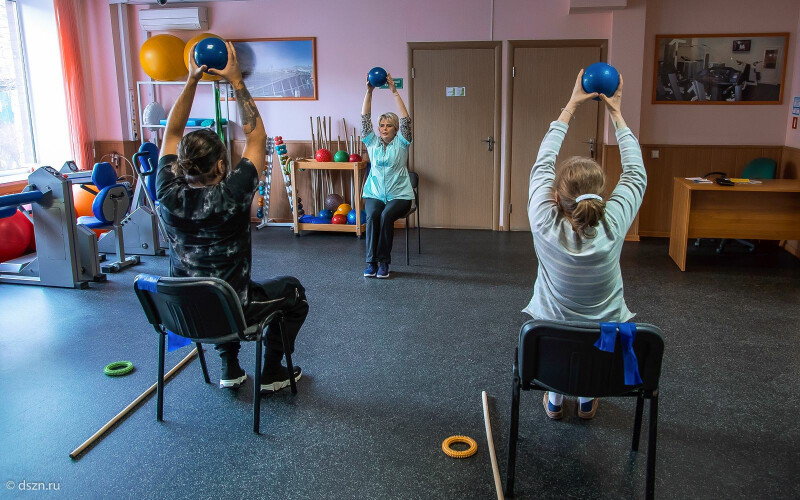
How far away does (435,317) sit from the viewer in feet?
13.9

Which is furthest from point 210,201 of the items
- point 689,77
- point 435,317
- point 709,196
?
point 689,77

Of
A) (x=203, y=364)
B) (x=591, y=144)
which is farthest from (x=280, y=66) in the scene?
(x=203, y=364)

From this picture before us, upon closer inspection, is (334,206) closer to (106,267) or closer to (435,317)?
(106,267)

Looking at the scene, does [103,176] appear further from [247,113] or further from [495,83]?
[495,83]

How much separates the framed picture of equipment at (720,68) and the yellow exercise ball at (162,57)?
496 cm

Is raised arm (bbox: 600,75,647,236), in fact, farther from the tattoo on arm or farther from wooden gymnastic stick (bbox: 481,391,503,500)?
the tattoo on arm

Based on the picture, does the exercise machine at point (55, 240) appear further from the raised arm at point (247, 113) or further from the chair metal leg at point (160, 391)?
the raised arm at point (247, 113)

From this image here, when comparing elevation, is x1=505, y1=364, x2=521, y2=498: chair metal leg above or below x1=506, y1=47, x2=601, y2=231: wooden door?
below

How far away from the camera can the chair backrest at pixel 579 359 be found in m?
1.99

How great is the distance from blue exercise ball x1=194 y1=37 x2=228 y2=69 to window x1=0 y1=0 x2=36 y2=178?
4.86 metres

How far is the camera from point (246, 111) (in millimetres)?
2807

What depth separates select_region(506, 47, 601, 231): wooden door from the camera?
663cm

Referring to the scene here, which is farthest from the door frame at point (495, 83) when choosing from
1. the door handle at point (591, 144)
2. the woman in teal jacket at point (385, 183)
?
the woman in teal jacket at point (385, 183)

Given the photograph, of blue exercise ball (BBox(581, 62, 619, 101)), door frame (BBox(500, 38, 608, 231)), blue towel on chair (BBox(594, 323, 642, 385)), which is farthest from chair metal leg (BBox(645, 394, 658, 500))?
door frame (BBox(500, 38, 608, 231))
